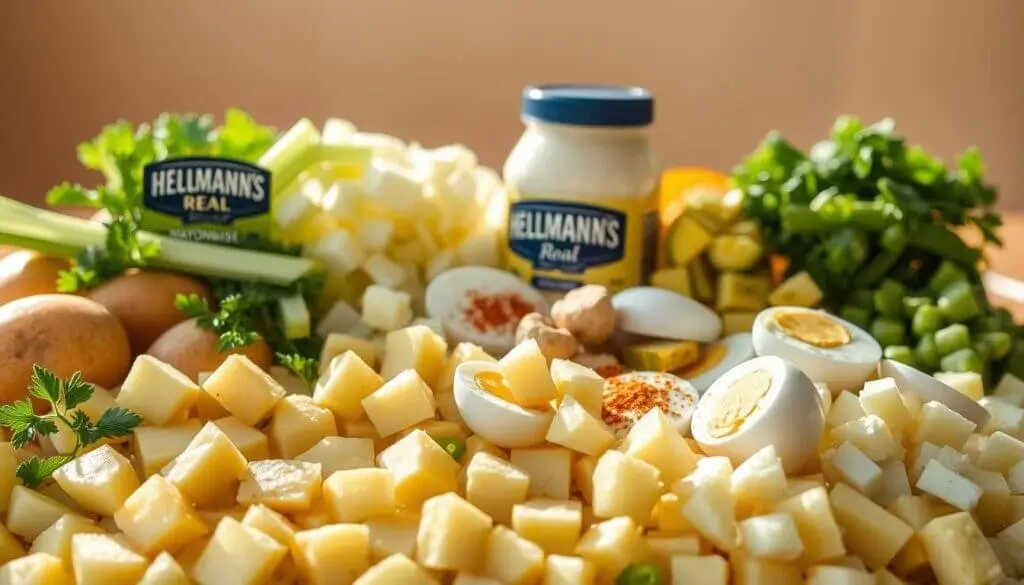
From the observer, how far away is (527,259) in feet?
6.09

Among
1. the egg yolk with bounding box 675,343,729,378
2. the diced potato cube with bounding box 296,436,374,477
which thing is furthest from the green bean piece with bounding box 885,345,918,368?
the diced potato cube with bounding box 296,436,374,477

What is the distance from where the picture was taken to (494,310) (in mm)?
1746

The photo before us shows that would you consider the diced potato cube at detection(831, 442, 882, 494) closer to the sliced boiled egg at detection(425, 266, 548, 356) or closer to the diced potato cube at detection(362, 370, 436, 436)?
the diced potato cube at detection(362, 370, 436, 436)

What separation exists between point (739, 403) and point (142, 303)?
37.7 inches

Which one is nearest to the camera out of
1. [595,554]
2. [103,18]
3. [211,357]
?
[595,554]

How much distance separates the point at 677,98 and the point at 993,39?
1.11m

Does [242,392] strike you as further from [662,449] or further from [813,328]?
[813,328]

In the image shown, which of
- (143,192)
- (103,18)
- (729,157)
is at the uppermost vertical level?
(103,18)

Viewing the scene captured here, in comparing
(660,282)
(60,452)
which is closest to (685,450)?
(660,282)

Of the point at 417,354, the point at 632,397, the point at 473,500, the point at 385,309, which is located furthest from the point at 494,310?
the point at 473,500

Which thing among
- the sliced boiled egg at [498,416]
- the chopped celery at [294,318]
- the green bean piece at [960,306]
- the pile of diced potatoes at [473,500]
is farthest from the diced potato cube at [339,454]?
the green bean piece at [960,306]

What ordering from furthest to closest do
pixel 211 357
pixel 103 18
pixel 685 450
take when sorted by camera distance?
pixel 103 18 < pixel 211 357 < pixel 685 450

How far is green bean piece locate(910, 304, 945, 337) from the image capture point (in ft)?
5.59

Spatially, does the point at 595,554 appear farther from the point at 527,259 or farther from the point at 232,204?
the point at 232,204
